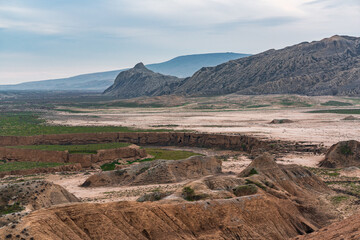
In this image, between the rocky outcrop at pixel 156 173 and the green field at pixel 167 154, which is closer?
the rocky outcrop at pixel 156 173

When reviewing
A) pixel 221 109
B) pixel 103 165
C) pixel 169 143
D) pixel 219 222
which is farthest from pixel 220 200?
pixel 221 109

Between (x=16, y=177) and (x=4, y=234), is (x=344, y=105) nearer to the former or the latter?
(x=16, y=177)

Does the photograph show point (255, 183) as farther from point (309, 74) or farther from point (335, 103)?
point (309, 74)

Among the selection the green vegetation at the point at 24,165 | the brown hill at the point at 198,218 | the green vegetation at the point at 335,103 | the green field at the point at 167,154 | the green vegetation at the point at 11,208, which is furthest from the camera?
the green vegetation at the point at 335,103

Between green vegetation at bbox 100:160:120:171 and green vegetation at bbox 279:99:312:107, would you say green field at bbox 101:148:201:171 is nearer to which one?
green vegetation at bbox 100:160:120:171

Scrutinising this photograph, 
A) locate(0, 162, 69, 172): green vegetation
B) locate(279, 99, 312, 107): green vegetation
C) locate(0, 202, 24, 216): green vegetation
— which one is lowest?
locate(279, 99, 312, 107): green vegetation

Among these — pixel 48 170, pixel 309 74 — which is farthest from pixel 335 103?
pixel 48 170

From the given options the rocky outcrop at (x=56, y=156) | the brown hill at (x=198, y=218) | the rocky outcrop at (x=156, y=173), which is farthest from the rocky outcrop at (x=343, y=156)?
the rocky outcrop at (x=56, y=156)

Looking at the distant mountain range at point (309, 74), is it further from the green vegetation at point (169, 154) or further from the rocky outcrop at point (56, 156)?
the rocky outcrop at point (56, 156)

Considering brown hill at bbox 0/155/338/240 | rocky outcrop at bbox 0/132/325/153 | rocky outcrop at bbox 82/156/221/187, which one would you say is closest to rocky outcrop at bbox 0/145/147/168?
rocky outcrop at bbox 0/132/325/153
